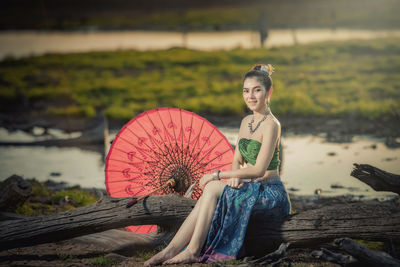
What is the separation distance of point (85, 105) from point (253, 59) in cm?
944

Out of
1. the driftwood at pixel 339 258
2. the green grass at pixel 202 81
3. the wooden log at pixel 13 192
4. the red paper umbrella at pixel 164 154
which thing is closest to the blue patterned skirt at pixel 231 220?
the driftwood at pixel 339 258

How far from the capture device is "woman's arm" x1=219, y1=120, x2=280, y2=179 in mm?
4203

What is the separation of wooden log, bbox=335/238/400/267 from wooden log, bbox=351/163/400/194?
2.31 ft

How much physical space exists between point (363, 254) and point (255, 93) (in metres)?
1.61

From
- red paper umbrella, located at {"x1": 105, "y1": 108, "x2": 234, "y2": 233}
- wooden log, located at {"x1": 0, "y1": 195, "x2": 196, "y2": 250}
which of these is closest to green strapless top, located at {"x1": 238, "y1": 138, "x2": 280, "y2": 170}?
red paper umbrella, located at {"x1": 105, "y1": 108, "x2": 234, "y2": 233}

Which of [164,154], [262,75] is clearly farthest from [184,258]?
[262,75]

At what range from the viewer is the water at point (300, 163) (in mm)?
8094

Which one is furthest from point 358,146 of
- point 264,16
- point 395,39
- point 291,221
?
point 395,39

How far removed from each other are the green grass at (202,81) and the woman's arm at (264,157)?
35.7ft

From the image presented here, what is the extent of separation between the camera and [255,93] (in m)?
4.30

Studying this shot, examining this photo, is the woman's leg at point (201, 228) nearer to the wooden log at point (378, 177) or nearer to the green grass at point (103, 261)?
the green grass at point (103, 261)

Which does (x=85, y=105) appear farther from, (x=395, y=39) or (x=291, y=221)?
(x=395, y=39)

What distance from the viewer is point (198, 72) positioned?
72.6 feet

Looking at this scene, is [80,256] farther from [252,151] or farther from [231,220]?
[252,151]
